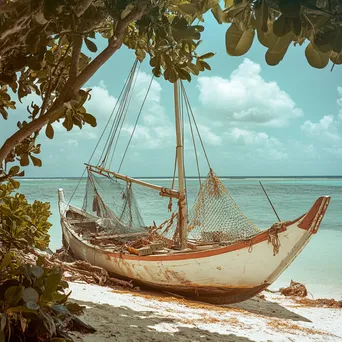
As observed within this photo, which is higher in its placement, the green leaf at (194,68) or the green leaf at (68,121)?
the green leaf at (194,68)

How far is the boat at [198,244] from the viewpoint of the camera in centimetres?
477

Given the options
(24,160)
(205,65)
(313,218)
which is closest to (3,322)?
(24,160)

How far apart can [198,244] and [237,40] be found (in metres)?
5.21

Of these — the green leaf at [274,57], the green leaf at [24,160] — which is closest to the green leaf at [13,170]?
the green leaf at [24,160]

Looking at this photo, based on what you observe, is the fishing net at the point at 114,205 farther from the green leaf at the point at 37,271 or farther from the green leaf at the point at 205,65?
the green leaf at the point at 37,271

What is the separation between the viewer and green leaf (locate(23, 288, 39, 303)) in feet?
4.58

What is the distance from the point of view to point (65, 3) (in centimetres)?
128

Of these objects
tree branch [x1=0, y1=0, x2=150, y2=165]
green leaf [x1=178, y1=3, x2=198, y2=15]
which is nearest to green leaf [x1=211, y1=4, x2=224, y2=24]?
green leaf [x1=178, y1=3, x2=198, y2=15]

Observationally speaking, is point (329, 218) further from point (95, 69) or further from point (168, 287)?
point (95, 69)

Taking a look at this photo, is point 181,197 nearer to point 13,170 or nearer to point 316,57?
point 13,170

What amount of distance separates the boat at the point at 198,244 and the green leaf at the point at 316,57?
3504 mm

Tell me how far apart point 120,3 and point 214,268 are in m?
4.12

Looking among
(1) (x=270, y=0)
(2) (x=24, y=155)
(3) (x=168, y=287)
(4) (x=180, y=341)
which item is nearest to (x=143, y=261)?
(3) (x=168, y=287)

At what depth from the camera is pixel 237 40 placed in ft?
3.77
